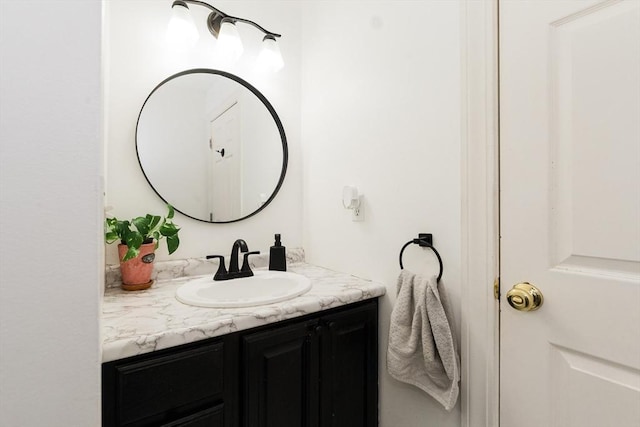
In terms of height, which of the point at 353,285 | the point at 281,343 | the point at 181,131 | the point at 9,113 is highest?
the point at 181,131

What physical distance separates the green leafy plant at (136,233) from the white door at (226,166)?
0.91ft

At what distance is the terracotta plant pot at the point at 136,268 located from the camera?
3.81 ft

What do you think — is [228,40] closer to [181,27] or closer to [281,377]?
[181,27]

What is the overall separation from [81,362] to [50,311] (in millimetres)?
108

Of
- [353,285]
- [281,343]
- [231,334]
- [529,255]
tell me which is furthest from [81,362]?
[529,255]

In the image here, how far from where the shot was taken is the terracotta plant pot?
3.81 ft

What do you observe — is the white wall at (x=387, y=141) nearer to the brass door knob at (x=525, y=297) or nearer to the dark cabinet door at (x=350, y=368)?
the dark cabinet door at (x=350, y=368)

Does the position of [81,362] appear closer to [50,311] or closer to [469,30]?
[50,311]

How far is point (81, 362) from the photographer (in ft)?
1.80

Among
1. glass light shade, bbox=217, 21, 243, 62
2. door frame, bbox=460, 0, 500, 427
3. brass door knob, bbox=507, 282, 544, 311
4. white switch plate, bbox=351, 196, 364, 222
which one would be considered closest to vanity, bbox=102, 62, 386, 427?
glass light shade, bbox=217, 21, 243, 62

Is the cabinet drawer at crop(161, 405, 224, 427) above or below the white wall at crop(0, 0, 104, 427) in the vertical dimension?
below

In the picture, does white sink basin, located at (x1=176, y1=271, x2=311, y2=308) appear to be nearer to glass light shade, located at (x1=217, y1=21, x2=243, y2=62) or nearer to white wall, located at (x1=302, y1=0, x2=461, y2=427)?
white wall, located at (x1=302, y1=0, x2=461, y2=427)

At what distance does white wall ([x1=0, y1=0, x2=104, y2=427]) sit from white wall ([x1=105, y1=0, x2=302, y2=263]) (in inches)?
31.8

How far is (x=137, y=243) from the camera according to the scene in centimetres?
112
